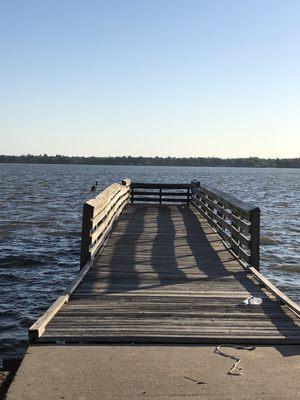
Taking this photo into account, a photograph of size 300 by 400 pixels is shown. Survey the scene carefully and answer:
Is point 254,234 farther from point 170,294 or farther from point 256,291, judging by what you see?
point 170,294

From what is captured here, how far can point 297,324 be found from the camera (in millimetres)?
6137

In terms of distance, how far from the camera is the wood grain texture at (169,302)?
18.6 ft

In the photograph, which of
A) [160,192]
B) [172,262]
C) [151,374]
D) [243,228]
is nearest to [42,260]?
[172,262]

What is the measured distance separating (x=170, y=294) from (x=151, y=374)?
9.23ft

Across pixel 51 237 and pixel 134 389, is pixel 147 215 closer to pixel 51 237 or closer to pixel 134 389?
pixel 51 237

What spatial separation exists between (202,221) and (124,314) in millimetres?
10544

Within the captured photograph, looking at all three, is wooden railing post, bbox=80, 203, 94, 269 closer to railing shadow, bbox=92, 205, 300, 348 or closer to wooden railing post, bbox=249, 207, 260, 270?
railing shadow, bbox=92, 205, 300, 348

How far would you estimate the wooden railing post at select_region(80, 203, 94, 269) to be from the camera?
9242 millimetres

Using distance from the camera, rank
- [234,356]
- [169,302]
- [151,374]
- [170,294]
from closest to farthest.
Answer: [151,374] → [234,356] → [169,302] → [170,294]

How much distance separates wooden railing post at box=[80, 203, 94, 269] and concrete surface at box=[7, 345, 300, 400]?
4.03m

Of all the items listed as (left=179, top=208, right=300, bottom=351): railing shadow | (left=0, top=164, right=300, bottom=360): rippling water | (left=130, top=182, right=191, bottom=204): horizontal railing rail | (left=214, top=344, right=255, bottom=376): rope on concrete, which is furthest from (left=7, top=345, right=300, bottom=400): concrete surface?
(left=130, top=182, right=191, bottom=204): horizontal railing rail

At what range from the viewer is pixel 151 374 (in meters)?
4.68

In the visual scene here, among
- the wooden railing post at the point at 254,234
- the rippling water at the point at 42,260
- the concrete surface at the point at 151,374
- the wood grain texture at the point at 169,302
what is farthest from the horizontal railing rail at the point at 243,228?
the concrete surface at the point at 151,374

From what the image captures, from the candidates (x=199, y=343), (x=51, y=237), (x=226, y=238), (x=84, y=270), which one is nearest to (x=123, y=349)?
(x=199, y=343)
